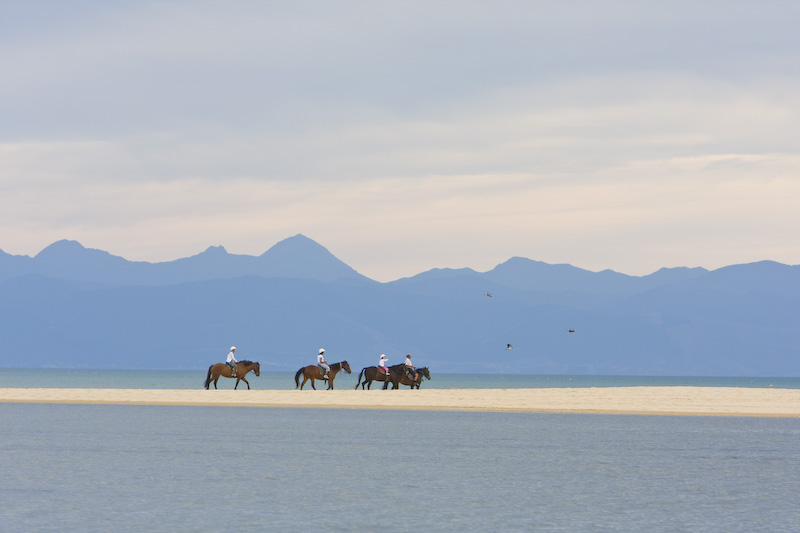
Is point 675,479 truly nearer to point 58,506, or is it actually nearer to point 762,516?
point 762,516

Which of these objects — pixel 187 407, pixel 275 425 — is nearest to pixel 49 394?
pixel 187 407

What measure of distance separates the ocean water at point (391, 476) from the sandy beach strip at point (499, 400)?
1319 centimetres

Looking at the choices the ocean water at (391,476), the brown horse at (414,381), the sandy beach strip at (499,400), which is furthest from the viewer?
the brown horse at (414,381)

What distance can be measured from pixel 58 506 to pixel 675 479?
48.8ft

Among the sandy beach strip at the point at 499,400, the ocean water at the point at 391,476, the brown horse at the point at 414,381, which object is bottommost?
the ocean water at the point at 391,476

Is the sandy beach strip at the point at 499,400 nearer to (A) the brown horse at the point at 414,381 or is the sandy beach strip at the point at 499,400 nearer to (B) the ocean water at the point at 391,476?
(A) the brown horse at the point at 414,381

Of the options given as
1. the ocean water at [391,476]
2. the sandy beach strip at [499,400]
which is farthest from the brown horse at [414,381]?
the ocean water at [391,476]

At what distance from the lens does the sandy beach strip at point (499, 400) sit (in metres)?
58.4

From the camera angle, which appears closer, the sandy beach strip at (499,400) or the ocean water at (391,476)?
the ocean water at (391,476)

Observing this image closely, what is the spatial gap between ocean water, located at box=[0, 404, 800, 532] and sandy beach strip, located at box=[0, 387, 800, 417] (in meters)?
13.2

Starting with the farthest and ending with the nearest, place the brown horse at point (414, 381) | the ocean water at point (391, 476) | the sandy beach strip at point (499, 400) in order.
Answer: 1. the brown horse at point (414, 381)
2. the sandy beach strip at point (499, 400)
3. the ocean water at point (391, 476)

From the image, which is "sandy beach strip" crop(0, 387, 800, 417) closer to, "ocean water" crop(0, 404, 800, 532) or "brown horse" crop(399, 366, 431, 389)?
"brown horse" crop(399, 366, 431, 389)

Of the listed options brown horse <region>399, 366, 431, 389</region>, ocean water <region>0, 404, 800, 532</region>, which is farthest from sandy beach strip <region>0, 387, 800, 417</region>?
ocean water <region>0, 404, 800, 532</region>

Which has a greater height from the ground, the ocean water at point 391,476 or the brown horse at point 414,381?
the brown horse at point 414,381
